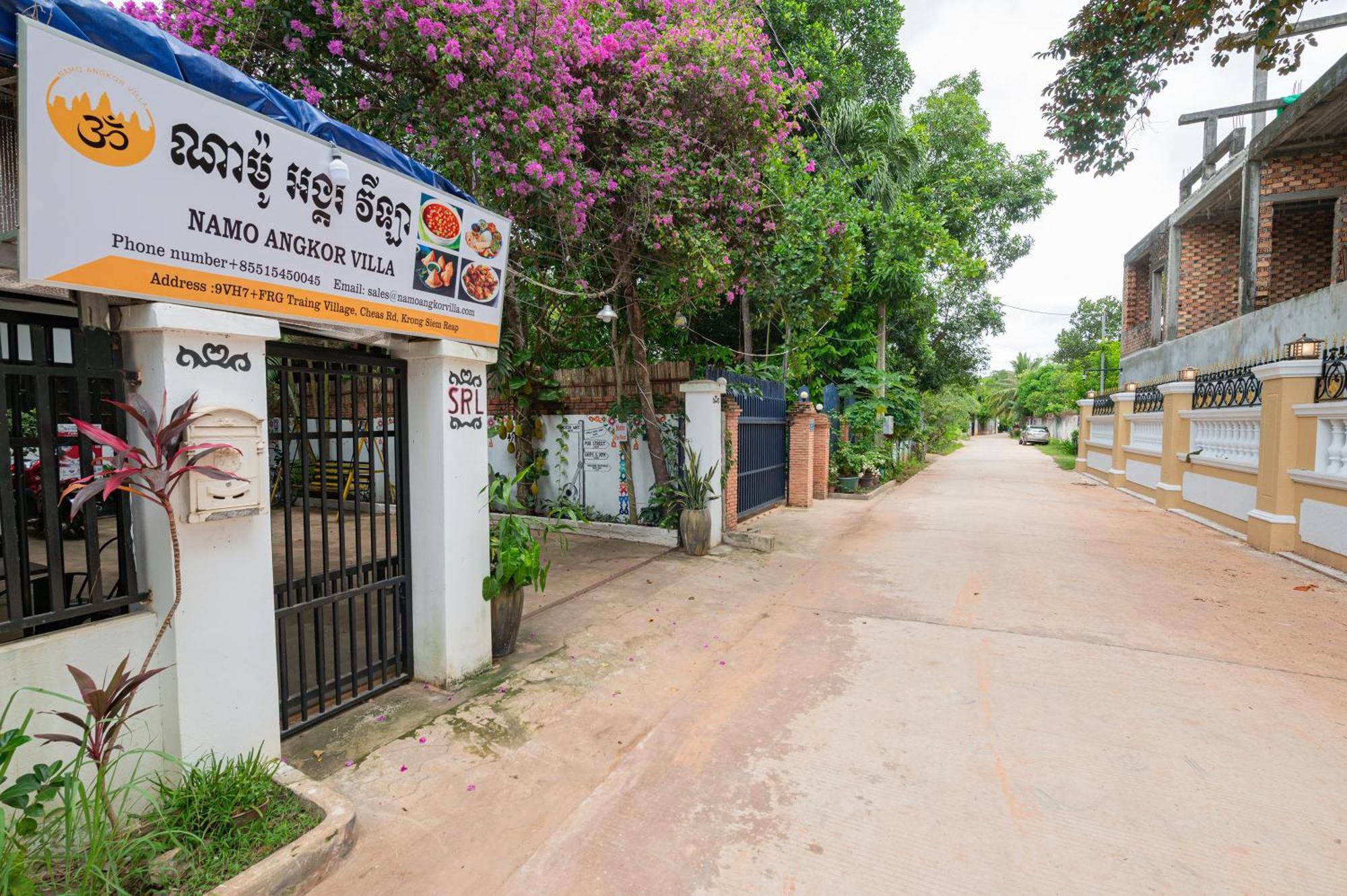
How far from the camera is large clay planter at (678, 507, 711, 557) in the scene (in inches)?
299

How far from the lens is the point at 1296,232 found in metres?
13.8

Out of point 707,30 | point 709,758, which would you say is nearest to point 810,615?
point 709,758

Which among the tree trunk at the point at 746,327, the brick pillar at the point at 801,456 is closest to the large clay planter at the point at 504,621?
the tree trunk at the point at 746,327

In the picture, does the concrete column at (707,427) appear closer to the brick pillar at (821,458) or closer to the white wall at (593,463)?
the white wall at (593,463)

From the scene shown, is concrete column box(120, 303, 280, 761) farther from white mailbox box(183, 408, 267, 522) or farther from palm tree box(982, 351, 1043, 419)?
palm tree box(982, 351, 1043, 419)

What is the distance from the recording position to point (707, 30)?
20.8 feet

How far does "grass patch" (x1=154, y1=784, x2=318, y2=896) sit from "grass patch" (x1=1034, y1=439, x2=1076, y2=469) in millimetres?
22561

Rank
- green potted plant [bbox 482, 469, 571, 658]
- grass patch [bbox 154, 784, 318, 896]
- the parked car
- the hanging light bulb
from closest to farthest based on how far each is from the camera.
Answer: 1. grass patch [bbox 154, 784, 318, 896]
2. the hanging light bulb
3. green potted plant [bbox 482, 469, 571, 658]
4. the parked car

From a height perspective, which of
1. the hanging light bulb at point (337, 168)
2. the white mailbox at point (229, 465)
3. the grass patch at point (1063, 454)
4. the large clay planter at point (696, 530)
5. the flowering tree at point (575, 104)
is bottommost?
the grass patch at point (1063, 454)

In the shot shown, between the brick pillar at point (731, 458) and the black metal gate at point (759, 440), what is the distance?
0.87 feet

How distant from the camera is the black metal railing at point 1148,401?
11797 mm

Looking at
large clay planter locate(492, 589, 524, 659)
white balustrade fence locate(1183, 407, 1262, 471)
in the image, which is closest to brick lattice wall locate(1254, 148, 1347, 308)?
white balustrade fence locate(1183, 407, 1262, 471)

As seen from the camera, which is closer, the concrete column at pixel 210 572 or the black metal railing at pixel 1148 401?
the concrete column at pixel 210 572

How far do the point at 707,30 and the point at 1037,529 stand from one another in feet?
26.5
